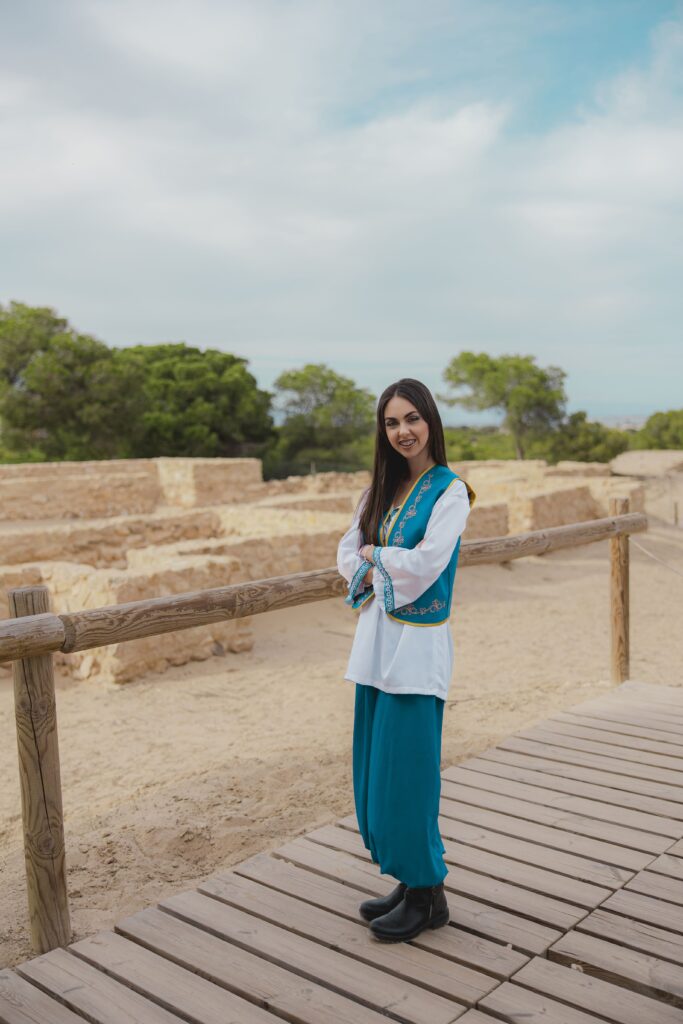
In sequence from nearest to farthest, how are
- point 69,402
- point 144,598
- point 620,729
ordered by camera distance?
point 620,729
point 144,598
point 69,402

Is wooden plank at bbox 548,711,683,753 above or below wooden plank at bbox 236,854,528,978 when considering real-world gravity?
below

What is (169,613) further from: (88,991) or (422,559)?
(88,991)

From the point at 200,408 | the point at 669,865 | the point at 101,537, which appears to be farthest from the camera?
the point at 200,408

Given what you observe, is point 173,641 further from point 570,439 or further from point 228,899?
point 570,439

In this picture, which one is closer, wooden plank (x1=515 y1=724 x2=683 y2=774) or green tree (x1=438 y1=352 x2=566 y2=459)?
wooden plank (x1=515 y1=724 x2=683 y2=774)

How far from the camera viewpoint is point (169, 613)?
10.5ft

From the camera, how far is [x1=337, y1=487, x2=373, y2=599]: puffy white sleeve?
2.68m

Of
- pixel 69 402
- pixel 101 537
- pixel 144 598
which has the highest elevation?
pixel 69 402

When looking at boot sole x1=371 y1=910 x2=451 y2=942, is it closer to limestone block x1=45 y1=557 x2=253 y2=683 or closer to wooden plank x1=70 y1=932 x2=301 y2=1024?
wooden plank x1=70 y1=932 x2=301 y2=1024

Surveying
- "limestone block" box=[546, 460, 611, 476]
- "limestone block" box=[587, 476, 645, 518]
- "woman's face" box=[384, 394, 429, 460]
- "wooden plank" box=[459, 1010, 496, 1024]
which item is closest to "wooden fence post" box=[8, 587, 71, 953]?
"woman's face" box=[384, 394, 429, 460]

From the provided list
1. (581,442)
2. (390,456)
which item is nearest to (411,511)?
(390,456)

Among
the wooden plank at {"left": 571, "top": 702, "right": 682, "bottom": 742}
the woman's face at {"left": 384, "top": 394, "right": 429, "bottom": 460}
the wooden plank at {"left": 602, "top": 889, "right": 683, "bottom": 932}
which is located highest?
the woman's face at {"left": 384, "top": 394, "right": 429, "bottom": 460}

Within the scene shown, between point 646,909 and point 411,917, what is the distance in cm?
79

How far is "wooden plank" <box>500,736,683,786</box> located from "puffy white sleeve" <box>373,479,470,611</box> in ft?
6.41
